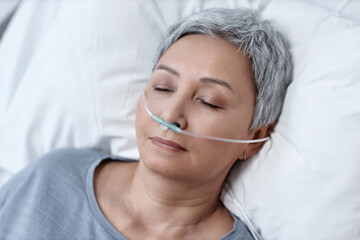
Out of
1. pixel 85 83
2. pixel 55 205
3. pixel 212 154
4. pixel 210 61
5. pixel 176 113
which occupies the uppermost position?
pixel 210 61

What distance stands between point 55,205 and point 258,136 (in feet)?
2.66

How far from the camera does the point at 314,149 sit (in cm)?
139

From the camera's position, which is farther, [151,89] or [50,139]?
[50,139]

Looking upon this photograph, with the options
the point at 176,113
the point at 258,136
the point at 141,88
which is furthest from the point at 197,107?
the point at 141,88

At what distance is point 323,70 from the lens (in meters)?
1.43

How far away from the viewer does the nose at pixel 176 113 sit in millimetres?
1323

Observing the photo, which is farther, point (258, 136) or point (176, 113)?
point (258, 136)

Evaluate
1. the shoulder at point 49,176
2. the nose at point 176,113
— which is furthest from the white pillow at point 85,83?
the nose at point 176,113

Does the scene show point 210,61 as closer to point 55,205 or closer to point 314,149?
point 314,149

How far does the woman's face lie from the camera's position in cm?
134

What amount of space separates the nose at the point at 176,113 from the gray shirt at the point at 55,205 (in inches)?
18.5

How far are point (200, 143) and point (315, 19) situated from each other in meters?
0.70

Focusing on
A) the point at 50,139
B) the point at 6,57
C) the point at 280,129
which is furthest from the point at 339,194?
the point at 6,57

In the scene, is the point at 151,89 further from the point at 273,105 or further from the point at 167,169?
the point at 273,105
